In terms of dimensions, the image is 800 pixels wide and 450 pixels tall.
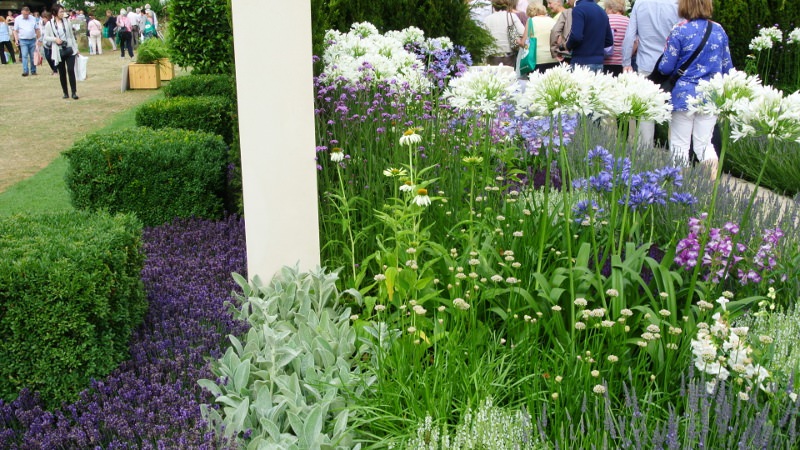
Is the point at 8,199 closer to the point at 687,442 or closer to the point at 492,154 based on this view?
→ the point at 492,154

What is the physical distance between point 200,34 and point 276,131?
7357 mm

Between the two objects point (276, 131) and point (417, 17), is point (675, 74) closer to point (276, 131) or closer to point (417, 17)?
point (417, 17)

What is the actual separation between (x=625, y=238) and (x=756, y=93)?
48.4 inches

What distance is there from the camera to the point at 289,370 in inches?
124

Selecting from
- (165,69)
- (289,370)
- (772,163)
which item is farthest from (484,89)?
(165,69)

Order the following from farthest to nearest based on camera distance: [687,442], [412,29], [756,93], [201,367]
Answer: [412,29]
[201,367]
[756,93]
[687,442]

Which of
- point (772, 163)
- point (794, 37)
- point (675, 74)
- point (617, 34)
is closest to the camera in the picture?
point (675, 74)

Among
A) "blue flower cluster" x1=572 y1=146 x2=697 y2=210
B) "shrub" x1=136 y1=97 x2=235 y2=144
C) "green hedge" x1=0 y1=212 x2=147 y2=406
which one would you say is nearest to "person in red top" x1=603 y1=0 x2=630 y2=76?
"shrub" x1=136 y1=97 x2=235 y2=144

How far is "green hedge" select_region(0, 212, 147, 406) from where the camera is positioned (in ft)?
9.37

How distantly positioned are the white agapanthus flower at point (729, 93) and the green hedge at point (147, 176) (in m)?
3.70

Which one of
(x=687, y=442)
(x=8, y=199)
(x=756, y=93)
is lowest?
(x=8, y=199)

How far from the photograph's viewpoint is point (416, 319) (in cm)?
312

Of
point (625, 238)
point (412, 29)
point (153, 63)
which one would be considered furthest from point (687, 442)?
point (153, 63)

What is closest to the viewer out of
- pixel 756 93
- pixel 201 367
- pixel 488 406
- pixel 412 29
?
pixel 488 406
